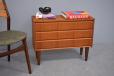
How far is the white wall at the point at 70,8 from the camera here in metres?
2.79

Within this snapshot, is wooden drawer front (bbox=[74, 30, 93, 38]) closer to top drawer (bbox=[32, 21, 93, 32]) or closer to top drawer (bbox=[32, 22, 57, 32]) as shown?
top drawer (bbox=[32, 21, 93, 32])

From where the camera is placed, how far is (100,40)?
321 centimetres

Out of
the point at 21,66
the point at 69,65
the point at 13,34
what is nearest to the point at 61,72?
the point at 69,65

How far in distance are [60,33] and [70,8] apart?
27.4 inches

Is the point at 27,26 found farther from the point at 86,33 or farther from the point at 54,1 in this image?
the point at 86,33

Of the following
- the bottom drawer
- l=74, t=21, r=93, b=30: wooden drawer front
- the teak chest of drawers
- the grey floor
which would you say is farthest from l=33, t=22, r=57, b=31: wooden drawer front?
the grey floor

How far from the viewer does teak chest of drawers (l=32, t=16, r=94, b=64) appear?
231 centimetres

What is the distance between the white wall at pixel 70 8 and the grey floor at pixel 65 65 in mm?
363

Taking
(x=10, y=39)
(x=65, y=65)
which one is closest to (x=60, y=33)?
(x=65, y=65)

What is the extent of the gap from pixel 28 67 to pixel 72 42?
636mm

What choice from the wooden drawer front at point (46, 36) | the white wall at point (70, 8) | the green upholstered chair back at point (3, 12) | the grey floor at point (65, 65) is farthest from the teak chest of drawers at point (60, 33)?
the white wall at point (70, 8)

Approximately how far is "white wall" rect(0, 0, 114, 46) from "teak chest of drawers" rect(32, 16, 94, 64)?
49cm

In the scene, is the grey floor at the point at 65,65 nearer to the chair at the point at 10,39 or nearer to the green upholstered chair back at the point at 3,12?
the chair at the point at 10,39

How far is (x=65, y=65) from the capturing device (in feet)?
8.14
